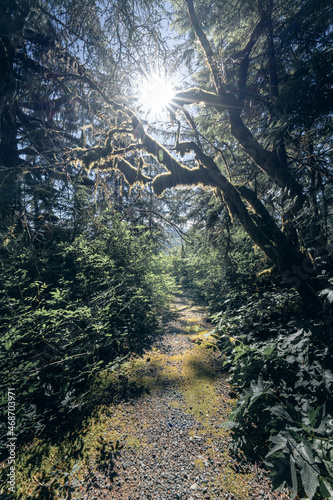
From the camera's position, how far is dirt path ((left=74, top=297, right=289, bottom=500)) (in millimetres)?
1648

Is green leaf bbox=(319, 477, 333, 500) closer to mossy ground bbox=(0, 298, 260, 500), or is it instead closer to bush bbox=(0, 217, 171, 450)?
mossy ground bbox=(0, 298, 260, 500)

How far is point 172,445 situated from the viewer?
6.79 feet

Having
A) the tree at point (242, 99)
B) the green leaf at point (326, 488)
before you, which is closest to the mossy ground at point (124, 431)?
the green leaf at point (326, 488)

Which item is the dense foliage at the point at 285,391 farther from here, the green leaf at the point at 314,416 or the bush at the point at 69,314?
the bush at the point at 69,314

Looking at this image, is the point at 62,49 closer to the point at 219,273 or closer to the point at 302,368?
the point at 302,368

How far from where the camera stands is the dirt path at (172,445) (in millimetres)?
1648

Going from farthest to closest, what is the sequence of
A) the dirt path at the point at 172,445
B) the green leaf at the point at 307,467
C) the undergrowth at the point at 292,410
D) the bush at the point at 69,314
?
the bush at the point at 69,314 → the dirt path at the point at 172,445 → the undergrowth at the point at 292,410 → the green leaf at the point at 307,467

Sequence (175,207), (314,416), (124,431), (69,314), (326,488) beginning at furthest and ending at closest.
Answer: (175,207), (69,314), (124,431), (314,416), (326,488)

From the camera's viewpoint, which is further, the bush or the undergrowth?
the bush

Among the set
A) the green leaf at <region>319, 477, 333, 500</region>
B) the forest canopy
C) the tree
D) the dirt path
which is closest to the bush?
the forest canopy

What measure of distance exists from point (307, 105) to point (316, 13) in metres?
1.80

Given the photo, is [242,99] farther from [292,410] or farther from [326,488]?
[326,488]

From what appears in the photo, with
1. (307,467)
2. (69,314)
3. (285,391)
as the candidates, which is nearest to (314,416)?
(307,467)

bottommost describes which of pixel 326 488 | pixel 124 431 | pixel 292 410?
pixel 124 431
